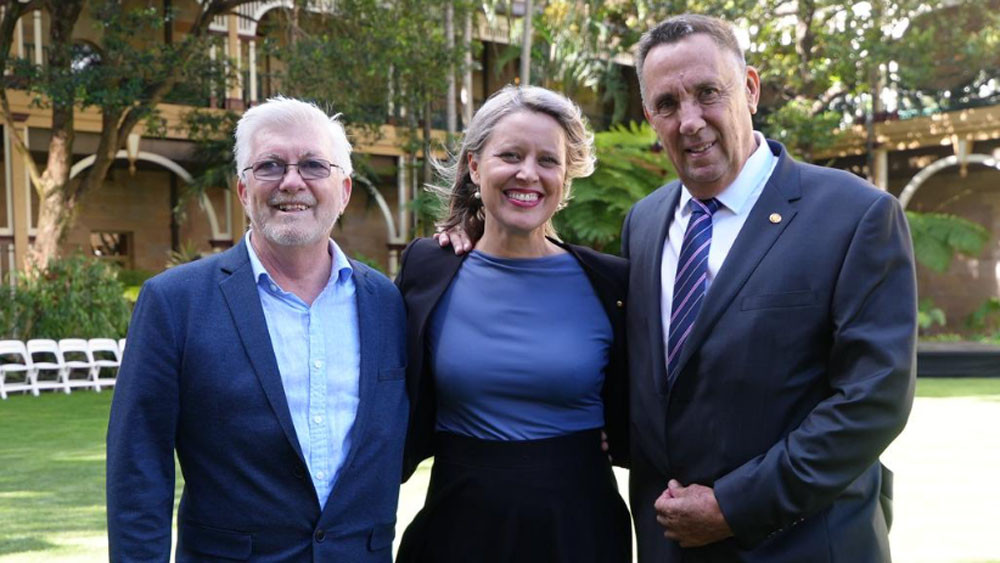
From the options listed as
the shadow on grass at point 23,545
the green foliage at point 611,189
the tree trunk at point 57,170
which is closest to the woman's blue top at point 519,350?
the shadow on grass at point 23,545

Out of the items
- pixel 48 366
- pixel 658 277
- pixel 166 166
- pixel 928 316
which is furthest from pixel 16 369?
pixel 928 316

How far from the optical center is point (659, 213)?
312 centimetres

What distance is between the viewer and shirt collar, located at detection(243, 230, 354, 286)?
2.76 meters

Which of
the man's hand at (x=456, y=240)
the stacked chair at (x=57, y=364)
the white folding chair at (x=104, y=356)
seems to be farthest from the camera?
the white folding chair at (x=104, y=356)

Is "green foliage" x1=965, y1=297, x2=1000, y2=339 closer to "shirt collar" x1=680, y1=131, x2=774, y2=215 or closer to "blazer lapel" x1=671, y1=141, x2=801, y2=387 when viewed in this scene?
"shirt collar" x1=680, y1=131, x2=774, y2=215

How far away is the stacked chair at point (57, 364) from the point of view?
14000 millimetres

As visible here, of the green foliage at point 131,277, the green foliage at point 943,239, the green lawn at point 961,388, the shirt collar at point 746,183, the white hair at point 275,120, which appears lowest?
the green lawn at point 961,388

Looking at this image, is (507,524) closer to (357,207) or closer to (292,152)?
(292,152)

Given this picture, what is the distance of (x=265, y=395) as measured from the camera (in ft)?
8.63

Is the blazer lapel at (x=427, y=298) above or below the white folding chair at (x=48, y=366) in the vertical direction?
above

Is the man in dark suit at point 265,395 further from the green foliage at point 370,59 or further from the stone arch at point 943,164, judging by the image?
the stone arch at point 943,164

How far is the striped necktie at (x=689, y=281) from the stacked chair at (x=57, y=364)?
1198 cm

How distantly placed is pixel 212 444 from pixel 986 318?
2266 centimetres

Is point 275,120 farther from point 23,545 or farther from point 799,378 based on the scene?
point 23,545
